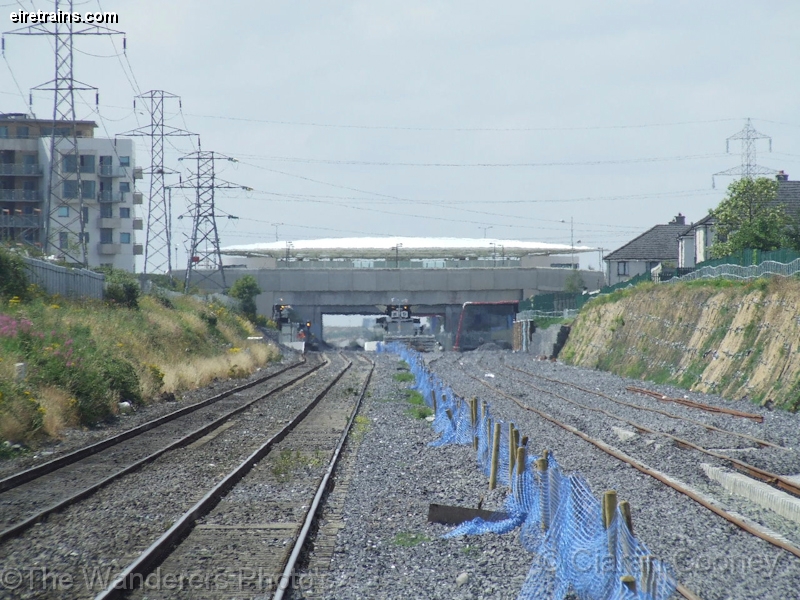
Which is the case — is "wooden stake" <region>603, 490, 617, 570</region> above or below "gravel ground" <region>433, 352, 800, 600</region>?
above

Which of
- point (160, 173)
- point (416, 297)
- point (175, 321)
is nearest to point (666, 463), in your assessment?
point (175, 321)

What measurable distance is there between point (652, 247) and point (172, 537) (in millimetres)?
80036

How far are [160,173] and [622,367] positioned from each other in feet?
111

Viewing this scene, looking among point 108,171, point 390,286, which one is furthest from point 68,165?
point 390,286

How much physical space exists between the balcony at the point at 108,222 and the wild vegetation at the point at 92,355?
3469cm

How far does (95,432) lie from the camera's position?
2022 cm

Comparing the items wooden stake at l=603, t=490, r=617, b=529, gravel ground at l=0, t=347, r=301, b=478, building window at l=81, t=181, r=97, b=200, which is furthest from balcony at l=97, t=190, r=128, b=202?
wooden stake at l=603, t=490, r=617, b=529

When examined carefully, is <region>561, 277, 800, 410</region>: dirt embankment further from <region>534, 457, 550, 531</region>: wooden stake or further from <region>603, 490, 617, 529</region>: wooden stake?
<region>603, 490, 617, 529</region>: wooden stake

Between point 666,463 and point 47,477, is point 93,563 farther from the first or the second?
point 666,463

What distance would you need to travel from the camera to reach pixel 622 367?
133 ft

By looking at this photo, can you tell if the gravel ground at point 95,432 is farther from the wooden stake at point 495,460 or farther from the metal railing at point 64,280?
the metal railing at point 64,280

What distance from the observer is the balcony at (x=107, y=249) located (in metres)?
83.4

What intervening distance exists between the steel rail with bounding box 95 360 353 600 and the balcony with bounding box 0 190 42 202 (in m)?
67.3

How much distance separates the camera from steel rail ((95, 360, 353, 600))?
7.77 metres
